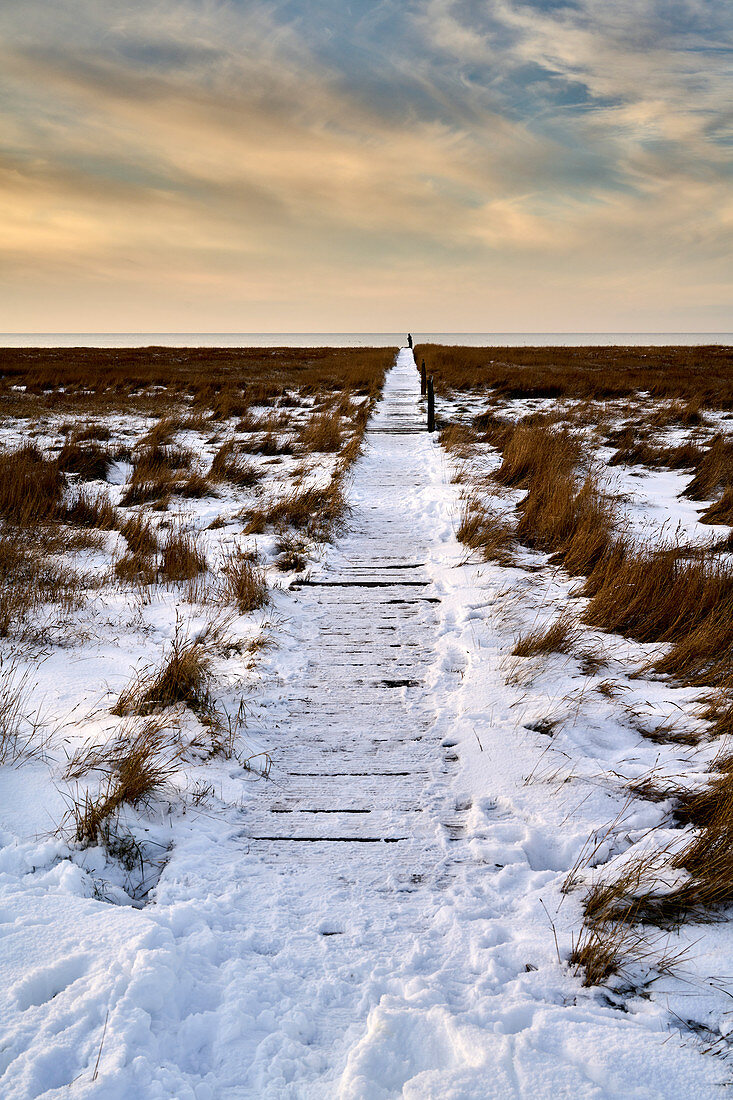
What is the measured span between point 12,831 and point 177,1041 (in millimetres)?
1227

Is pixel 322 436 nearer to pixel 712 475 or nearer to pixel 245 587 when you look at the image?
pixel 712 475

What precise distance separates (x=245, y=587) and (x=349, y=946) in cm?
325

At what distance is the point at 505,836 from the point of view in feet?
8.91

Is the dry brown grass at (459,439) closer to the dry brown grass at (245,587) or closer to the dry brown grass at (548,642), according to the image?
the dry brown grass at (245,587)

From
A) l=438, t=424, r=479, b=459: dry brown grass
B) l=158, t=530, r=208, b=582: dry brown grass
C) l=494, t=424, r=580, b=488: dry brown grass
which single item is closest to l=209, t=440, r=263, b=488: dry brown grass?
l=158, t=530, r=208, b=582: dry brown grass

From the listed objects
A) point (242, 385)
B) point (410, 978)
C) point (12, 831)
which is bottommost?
point (410, 978)

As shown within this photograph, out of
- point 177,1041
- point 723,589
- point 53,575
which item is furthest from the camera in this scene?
point 53,575

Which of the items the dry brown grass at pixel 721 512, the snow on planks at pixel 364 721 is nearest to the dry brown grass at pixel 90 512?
the snow on planks at pixel 364 721

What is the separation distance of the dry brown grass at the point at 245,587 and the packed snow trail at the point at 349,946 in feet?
4.43

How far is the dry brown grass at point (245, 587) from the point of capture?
499 cm

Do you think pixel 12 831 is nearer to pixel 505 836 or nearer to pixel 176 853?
pixel 176 853

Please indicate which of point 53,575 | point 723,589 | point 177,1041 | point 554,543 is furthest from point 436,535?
point 177,1041

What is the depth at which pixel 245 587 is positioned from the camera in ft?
16.7

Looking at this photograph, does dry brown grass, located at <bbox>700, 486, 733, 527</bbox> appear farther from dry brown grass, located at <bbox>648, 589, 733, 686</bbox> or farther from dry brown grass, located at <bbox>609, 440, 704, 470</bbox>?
dry brown grass, located at <bbox>648, 589, 733, 686</bbox>
